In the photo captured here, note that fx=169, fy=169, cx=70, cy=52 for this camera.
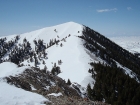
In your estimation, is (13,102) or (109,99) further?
(109,99)

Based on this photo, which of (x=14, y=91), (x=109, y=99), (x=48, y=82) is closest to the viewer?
(x=14, y=91)

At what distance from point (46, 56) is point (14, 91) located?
114 metres

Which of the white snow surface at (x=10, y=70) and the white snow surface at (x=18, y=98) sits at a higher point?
the white snow surface at (x=10, y=70)

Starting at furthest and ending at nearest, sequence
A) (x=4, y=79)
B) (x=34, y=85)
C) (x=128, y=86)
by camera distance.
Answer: (x=128, y=86) → (x=34, y=85) → (x=4, y=79)

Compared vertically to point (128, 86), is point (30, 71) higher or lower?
higher

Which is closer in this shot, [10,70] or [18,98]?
[18,98]

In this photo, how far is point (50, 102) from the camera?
17547 millimetres

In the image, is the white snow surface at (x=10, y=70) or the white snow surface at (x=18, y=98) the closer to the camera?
the white snow surface at (x=18, y=98)

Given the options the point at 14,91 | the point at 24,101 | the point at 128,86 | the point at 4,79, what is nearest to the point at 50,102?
the point at 24,101

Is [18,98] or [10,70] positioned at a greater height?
[10,70]

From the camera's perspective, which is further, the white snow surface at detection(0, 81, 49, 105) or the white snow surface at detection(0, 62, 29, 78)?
the white snow surface at detection(0, 62, 29, 78)

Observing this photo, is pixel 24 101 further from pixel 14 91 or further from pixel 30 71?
pixel 30 71

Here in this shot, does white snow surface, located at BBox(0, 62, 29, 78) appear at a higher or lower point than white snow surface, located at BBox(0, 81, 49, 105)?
higher

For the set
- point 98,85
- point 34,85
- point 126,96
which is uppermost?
point 34,85
